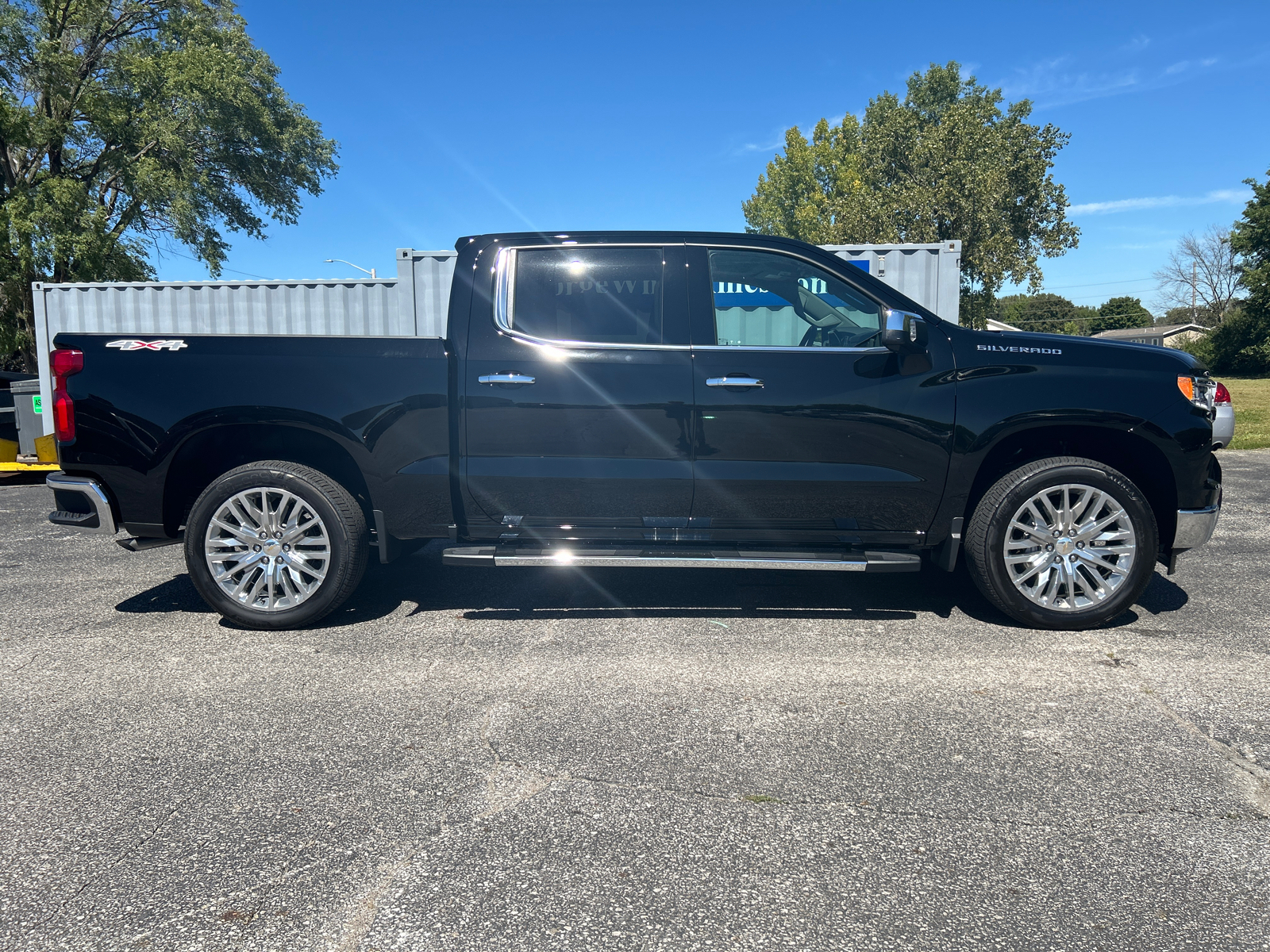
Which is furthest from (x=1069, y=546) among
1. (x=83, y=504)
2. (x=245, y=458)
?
(x=83, y=504)

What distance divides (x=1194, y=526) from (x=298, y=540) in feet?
15.0

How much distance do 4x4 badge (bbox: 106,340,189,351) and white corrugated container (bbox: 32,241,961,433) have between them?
7.38 metres

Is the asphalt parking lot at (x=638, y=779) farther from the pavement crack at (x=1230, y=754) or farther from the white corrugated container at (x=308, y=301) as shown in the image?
the white corrugated container at (x=308, y=301)

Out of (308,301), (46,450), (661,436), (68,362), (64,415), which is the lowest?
(46,450)

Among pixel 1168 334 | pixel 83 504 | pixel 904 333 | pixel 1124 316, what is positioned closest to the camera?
pixel 904 333

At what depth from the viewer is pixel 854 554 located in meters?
4.49

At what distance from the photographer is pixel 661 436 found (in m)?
4.53

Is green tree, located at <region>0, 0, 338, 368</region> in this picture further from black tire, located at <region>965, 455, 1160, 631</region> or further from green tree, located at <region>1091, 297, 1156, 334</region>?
green tree, located at <region>1091, 297, 1156, 334</region>

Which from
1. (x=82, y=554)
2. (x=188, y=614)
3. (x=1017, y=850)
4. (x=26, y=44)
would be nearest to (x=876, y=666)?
(x=1017, y=850)

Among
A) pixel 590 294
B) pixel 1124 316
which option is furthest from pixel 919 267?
pixel 1124 316

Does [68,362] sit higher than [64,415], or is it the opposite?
[68,362]

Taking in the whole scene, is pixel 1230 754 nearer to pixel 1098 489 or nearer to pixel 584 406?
pixel 1098 489

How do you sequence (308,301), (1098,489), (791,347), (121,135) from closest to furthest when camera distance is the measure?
(1098,489)
(791,347)
(308,301)
(121,135)

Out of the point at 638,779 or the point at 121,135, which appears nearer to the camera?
the point at 638,779
